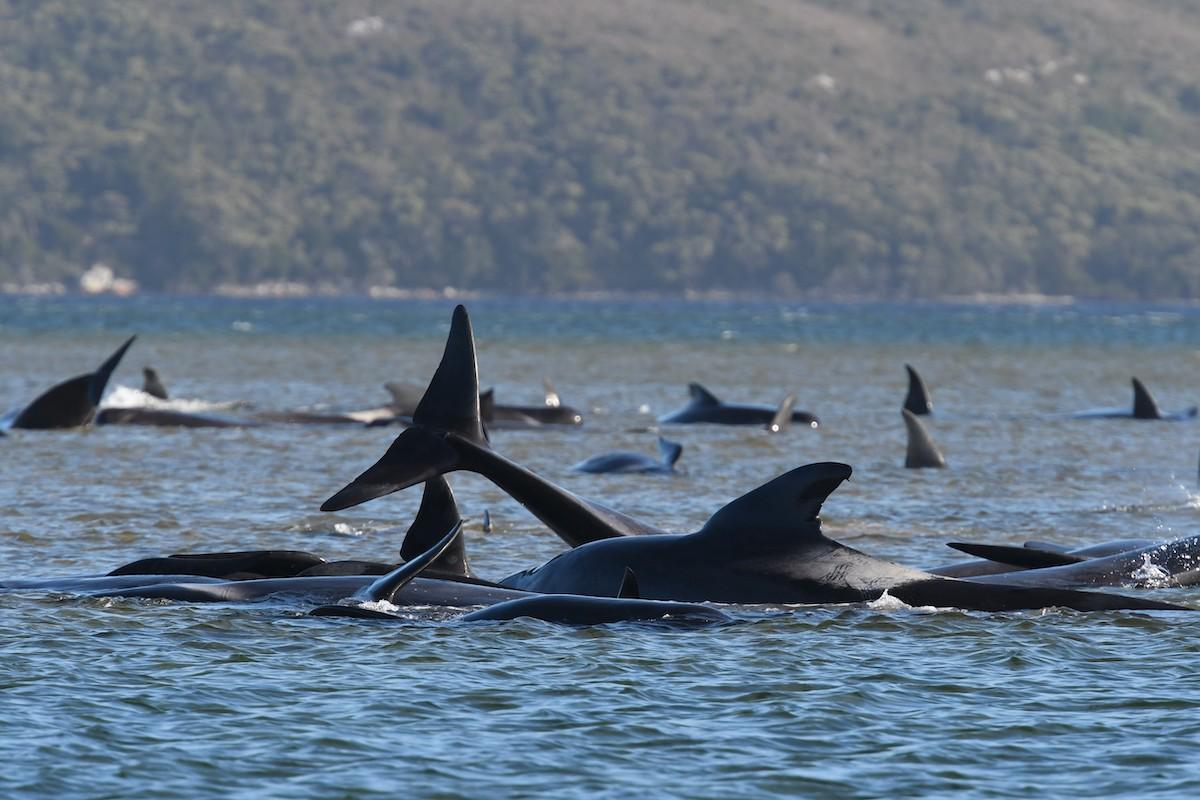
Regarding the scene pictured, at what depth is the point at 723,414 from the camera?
117ft

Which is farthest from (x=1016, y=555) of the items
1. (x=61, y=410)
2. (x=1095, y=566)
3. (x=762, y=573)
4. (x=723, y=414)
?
(x=723, y=414)

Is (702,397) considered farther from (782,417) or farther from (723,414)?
(782,417)

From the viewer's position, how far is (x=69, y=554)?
1658cm

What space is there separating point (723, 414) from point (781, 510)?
22.5 m

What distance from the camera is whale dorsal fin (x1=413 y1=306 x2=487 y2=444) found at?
48.4 feet

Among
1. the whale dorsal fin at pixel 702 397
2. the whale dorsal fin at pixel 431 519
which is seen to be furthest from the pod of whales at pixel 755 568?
the whale dorsal fin at pixel 702 397

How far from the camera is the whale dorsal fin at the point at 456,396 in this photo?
1474 cm

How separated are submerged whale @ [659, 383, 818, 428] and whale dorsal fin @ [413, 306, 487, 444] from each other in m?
20.7

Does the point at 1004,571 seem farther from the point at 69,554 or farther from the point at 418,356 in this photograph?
the point at 418,356

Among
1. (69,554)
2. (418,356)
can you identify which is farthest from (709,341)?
(69,554)

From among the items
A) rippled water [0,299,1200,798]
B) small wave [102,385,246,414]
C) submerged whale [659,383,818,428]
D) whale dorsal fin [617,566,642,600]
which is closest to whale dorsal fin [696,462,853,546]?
rippled water [0,299,1200,798]

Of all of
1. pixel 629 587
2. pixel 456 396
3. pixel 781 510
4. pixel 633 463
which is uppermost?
pixel 456 396

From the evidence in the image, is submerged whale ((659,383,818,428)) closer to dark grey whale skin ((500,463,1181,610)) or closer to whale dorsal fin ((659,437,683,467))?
whale dorsal fin ((659,437,683,467))

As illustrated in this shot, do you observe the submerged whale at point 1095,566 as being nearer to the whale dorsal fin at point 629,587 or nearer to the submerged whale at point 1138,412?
the whale dorsal fin at point 629,587
